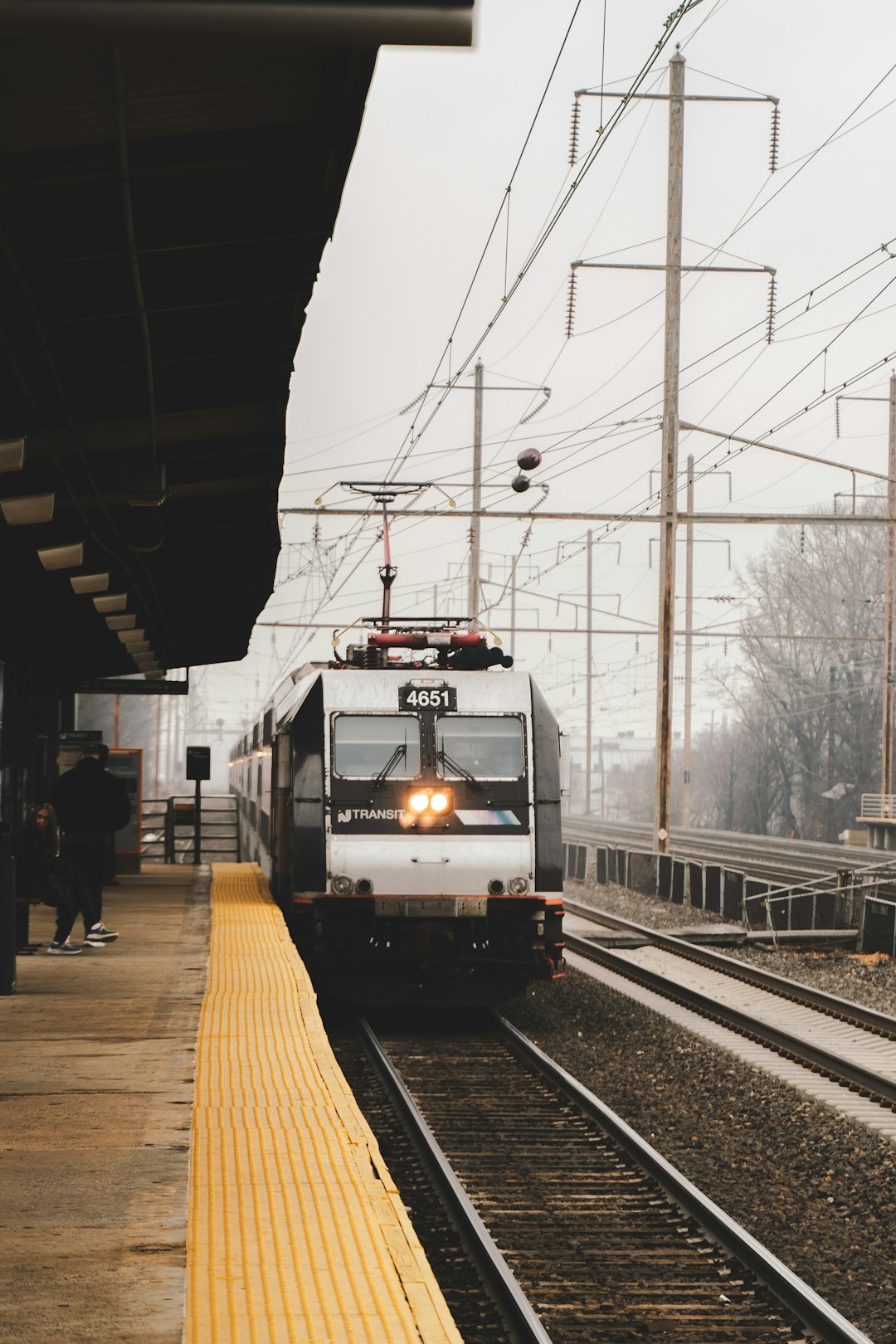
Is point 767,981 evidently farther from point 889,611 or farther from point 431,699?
point 889,611

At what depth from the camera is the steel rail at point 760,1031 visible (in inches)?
450

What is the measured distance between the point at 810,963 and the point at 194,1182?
15.3 metres

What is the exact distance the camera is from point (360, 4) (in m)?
1.76

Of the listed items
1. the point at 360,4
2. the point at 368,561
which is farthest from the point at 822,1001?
the point at 368,561

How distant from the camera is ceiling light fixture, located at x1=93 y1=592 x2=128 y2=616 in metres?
13.9

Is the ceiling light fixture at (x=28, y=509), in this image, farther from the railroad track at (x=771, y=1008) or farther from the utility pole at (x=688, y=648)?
the utility pole at (x=688, y=648)

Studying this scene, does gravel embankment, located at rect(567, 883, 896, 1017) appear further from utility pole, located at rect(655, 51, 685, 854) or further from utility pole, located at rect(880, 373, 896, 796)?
utility pole, located at rect(880, 373, 896, 796)

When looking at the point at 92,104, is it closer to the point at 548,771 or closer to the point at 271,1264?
the point at 271,1264

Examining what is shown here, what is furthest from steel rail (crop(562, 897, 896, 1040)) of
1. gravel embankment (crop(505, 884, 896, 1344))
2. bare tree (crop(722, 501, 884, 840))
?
bare tree (crop(722, 501, 884, 840))

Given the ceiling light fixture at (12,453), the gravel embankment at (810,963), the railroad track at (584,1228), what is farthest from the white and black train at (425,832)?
the ceiling light fixture at (12,453)

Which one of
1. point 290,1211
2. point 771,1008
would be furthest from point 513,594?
point 290,1211

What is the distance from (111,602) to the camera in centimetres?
1405

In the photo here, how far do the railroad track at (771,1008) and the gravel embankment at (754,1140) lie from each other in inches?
27.3

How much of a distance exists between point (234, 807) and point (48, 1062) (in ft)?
84.1
